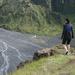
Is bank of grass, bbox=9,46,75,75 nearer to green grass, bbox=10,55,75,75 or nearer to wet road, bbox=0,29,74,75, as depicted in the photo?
green grass, bbox=10,55,75,75

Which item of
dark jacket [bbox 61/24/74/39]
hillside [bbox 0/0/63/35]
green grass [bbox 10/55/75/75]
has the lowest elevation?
hillside [bbox 0/0/63/35]

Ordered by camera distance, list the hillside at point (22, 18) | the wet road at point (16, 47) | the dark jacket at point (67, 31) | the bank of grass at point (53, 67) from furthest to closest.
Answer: the hillside at point (22, 18) < the wet road at point (16, 47) < the dark jacket at point (67, 31) < the bank of grass at point (53, 67)

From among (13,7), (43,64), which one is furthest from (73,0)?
(43,64)

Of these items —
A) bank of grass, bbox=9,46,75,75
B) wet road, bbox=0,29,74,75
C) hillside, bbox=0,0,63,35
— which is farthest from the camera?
hillside, bbox=0,0,63,35

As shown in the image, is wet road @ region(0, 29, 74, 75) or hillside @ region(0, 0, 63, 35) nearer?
wet road @ region(0, 29, 74, 75)

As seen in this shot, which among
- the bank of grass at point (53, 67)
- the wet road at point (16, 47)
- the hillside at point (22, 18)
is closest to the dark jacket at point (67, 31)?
the bank of grass at point (53, 67)

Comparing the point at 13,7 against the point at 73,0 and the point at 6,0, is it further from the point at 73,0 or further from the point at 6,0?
the point at 73,0

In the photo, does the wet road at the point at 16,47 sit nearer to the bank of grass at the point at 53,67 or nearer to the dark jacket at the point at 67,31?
the bank of grass at the point at 53,67

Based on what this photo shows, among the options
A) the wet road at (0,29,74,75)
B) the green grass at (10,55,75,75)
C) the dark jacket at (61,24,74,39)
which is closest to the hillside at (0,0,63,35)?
the wet road at (0,29,74,75)

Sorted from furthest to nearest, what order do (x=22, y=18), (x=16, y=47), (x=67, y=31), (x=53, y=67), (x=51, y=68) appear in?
1. (x=22, y=18)
2. (x=16, y=47)
3. (x=67, y=31)
4. (x=53, y=67)
5. (x=51, y=68)

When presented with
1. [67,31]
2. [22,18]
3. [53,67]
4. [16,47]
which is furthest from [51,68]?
[22,18]

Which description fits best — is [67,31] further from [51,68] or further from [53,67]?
[51,68]

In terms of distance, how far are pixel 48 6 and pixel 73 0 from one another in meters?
9.86

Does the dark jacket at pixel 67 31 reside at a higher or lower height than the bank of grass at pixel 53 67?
higher
